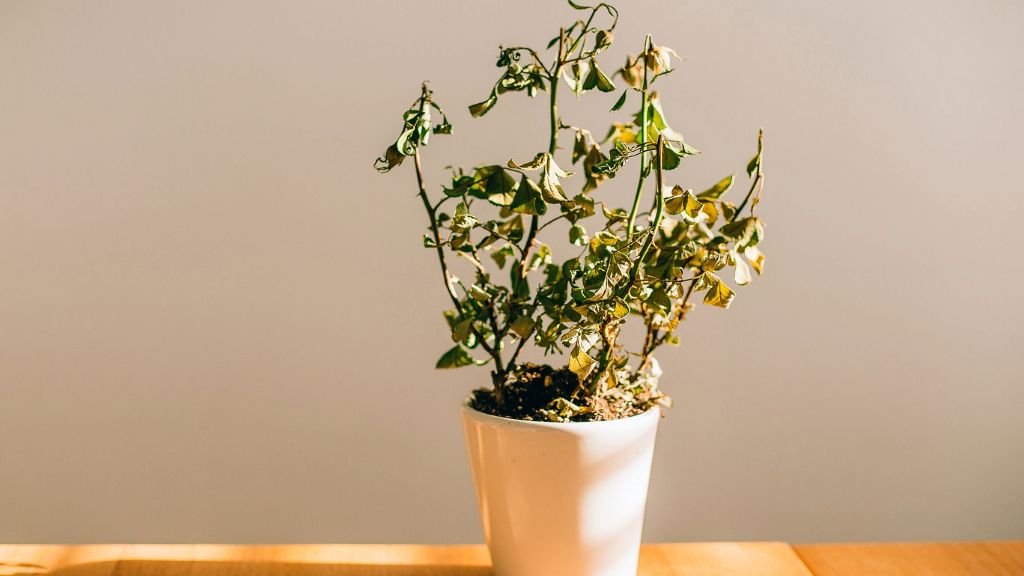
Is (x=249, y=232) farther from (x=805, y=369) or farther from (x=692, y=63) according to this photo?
(x=805, y=369)

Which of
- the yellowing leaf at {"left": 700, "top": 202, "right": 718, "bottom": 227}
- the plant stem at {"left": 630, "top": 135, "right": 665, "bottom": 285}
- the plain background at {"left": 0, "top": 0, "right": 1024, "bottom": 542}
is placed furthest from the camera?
the plain background at {"left": 0, "top": 0, "right": 1024, "bottom": 542}

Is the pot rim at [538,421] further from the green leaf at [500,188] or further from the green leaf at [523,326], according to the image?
the green leaf at [500,188]

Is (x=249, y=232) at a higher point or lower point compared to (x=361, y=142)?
lower

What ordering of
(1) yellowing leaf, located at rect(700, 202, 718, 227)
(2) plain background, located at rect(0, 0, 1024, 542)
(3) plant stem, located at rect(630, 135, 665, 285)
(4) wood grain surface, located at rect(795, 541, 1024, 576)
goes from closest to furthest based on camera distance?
(3) plant stem, located at rect(630, 135, 665, 285) < (1) yellowing leaf, located at rect(700, 202, 718, 227) < (4) wood grain surface, located at rect(795, 541, 1024, 576) < (2) plain background, located at rect(0, 0, 1024, 542)

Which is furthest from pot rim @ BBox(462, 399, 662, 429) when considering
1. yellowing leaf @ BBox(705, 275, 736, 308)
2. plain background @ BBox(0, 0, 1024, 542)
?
plain background @ BBox(0, 0, 1024, 542)

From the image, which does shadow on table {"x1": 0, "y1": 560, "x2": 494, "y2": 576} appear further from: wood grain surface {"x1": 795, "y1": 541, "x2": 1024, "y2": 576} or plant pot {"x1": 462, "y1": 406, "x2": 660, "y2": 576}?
wood grain surface {"x1": 795, "y1": 541, "x2": 1024, "y2": 576}

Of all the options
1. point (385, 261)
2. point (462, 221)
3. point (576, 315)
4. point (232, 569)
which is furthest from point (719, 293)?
point (385, 261)

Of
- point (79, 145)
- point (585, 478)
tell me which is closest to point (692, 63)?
point (585, 478)

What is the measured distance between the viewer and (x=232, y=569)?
85 cm

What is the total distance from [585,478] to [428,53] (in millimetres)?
726

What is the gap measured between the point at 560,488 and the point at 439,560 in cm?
23

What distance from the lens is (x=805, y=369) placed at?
1342 mm

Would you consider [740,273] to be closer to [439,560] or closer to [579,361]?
[579,361]

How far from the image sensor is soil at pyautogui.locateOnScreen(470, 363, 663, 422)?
739mm
